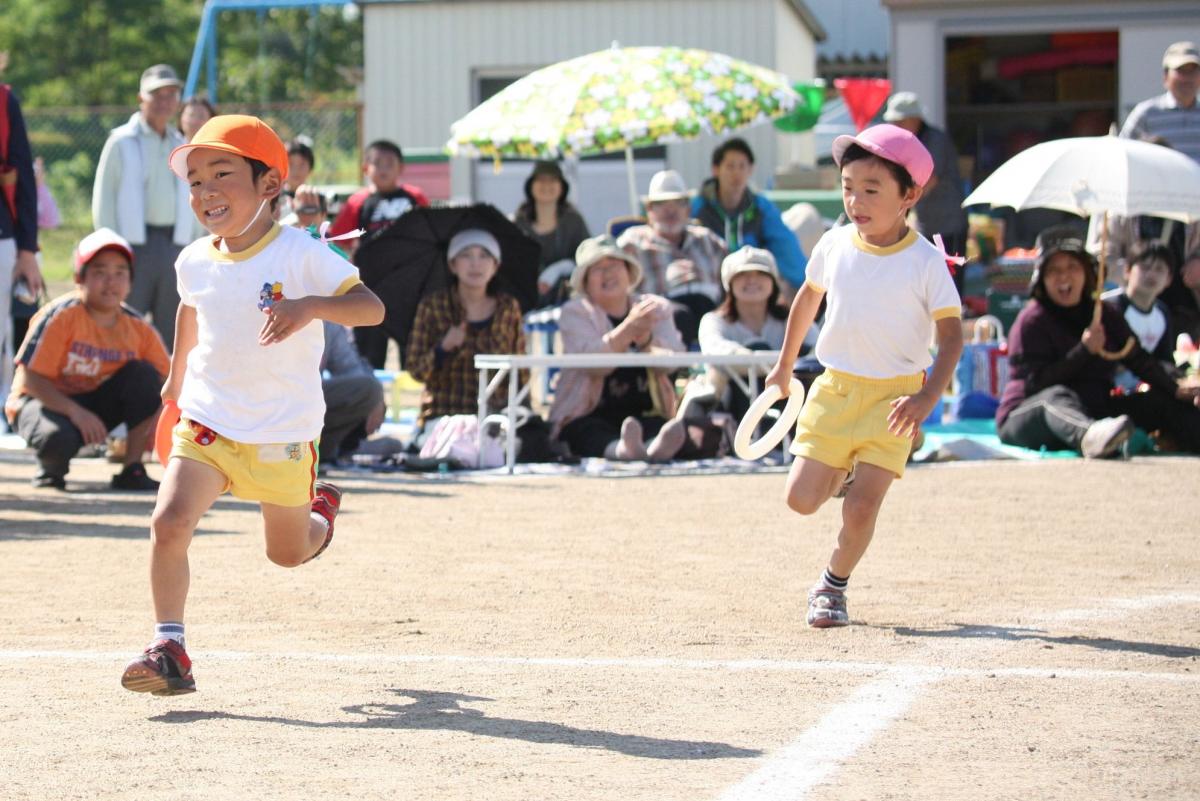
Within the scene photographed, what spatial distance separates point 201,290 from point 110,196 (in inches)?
276

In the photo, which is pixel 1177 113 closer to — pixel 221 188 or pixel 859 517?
pixel 859 517

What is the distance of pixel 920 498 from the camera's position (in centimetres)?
997

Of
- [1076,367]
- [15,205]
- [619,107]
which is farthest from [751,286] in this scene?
[15,205]

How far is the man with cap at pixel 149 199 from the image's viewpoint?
40.1ft

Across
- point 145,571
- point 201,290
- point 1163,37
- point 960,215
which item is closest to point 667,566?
point 145,571

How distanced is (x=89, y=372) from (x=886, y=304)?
17.5 feet

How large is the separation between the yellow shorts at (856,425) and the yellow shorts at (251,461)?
180 cm

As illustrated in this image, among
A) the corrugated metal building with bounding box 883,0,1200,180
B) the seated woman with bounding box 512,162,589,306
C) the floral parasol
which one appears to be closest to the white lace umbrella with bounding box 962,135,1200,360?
the floral parasol

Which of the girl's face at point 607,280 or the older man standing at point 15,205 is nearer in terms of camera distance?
the older man standing at point 15,205

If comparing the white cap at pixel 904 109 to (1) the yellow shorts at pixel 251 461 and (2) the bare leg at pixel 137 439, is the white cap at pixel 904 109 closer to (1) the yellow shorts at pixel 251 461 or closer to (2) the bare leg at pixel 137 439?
(2) the bare leg at pixel 137 439

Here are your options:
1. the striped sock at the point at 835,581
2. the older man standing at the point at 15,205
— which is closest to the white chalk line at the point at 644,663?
the striped sock at the point at 835,581

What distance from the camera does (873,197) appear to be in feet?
21.0

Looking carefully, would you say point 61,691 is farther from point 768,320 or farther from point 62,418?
point 768,320

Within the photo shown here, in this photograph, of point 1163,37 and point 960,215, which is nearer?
point 960,215
